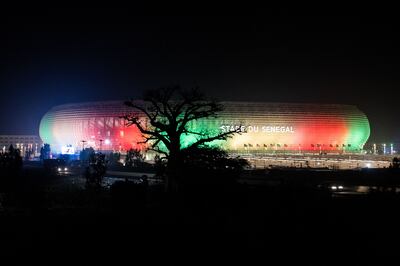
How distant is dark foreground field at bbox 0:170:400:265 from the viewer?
1539 centimetres

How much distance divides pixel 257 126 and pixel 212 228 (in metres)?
148

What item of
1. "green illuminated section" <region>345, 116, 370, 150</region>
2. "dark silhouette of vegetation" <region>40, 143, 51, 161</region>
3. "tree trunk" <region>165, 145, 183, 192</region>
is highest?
"green illuminated section" <region>345, 116, 370, 150</region>

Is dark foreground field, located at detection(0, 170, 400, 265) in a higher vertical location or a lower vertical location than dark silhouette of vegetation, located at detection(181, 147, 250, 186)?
lower

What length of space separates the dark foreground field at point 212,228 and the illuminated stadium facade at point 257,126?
130 m

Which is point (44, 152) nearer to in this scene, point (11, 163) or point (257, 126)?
point (11, 163)

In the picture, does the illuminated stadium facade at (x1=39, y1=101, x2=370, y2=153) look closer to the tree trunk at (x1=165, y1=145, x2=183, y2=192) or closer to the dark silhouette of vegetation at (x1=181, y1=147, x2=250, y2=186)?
the tree trunk at (x1=165, y1=145, x2=183, y2=192)

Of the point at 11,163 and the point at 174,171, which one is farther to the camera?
the point at 11,163

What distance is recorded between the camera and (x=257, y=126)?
6545 inches

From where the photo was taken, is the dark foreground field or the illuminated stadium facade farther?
the illuminated stadium facade

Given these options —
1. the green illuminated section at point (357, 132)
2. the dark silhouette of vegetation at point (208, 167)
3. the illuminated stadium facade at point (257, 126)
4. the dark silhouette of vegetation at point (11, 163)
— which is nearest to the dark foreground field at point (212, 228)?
the dark silhouette of vegetation at point (208, 167)

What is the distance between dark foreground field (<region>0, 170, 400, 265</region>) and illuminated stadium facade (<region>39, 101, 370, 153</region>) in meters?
130

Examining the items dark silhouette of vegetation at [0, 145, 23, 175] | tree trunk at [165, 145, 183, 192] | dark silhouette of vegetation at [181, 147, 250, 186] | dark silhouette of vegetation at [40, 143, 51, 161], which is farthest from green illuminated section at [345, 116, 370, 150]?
tree trunk at [165, 145, 183, 192]

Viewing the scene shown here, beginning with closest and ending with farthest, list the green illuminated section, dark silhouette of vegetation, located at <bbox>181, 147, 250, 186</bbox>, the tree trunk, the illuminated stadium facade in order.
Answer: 1. dark silhouette of vegetation, located at <bbox>181, 147, 250, 186</bbox>
2. the tree trunk
3. the illuminated stadium facade
4. the green illuminated section

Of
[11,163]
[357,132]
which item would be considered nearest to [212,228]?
[11,163]
